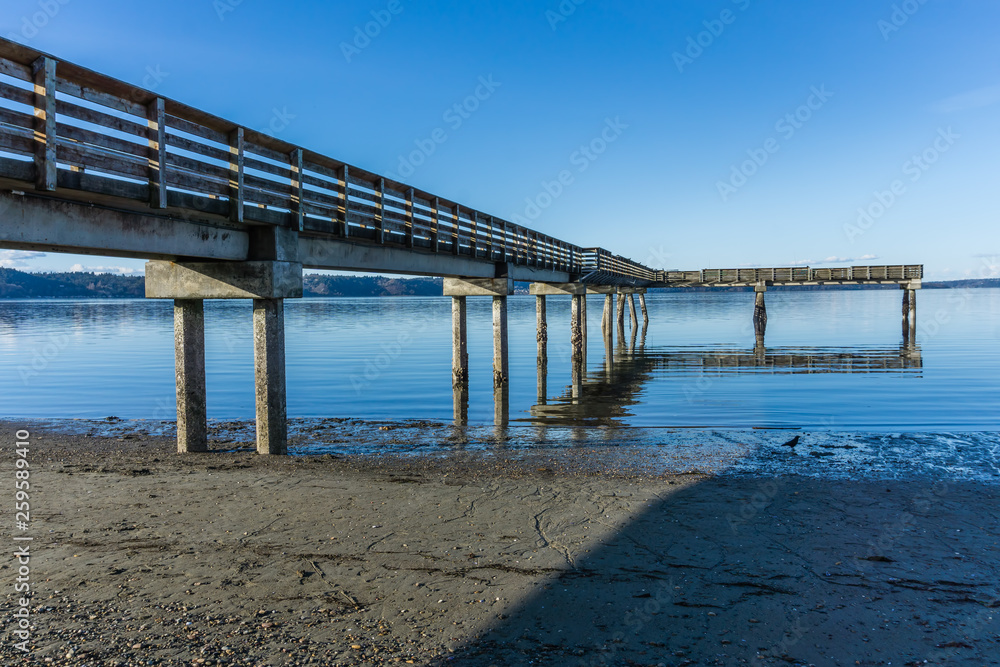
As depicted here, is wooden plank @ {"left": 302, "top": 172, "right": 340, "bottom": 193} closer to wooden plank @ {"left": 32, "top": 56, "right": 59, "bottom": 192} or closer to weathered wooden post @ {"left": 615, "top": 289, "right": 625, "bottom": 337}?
wooden plank @ {"left": 32, "top": 56, "right": 59, "bottom": 192}

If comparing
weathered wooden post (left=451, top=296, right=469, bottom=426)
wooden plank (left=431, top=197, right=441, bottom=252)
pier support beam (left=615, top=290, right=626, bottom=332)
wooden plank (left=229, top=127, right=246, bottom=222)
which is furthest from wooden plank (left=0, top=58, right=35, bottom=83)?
pier support beam (left=615, top=290, right=626, bottom=332)

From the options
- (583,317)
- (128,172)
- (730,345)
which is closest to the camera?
(128,172)

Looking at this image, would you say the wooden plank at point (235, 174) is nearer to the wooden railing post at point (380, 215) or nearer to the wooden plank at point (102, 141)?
the wooden plank at point (102, 141)

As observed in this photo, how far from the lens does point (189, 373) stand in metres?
10.7

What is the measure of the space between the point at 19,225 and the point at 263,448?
5.08 meters

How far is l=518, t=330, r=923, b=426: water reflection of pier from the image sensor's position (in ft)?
63.6

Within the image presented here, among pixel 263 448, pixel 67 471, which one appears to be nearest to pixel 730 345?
pixel 263 448

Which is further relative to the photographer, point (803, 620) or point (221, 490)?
point (221, 490)

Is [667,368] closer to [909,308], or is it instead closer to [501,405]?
[501,405]

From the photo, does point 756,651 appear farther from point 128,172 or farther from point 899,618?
point 128,172

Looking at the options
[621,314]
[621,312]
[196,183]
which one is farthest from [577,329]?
[196,183]

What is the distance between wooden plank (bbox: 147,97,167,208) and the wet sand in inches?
138

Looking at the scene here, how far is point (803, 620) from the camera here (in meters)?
4.61

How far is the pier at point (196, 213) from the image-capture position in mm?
6590
